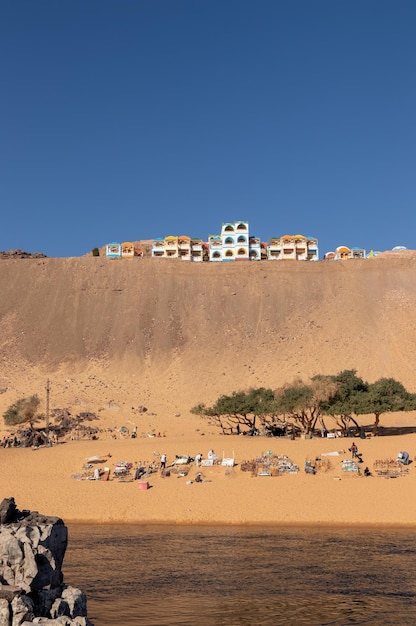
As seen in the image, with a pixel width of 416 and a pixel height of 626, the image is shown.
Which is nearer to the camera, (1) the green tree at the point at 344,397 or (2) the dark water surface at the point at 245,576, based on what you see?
(2) the dark water surface at the point at 245,576

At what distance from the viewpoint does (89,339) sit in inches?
3098

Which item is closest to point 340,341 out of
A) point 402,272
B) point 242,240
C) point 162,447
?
point 402,272

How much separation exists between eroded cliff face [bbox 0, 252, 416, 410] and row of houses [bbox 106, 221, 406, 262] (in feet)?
37.7

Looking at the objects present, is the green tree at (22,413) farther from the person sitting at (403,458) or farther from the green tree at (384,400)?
the person sitting at (403,458)

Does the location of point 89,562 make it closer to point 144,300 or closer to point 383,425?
point 383,425

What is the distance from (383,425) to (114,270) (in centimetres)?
4718

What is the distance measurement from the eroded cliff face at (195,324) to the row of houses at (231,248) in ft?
37.7

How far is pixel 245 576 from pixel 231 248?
87127 millimetres

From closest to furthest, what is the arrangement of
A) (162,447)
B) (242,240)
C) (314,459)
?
1. (314,459)
2. (162,447)
3. (242,240)

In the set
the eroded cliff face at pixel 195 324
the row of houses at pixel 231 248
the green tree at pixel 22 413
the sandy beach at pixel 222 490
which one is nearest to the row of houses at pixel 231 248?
the row of houses at pixel 231 248

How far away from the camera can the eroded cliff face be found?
230 feet

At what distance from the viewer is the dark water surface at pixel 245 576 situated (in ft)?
44.4

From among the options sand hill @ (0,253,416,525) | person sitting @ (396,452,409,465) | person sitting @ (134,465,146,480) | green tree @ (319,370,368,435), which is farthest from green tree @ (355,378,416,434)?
person sitting @ (134,465,146,480)

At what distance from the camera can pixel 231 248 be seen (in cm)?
10269
